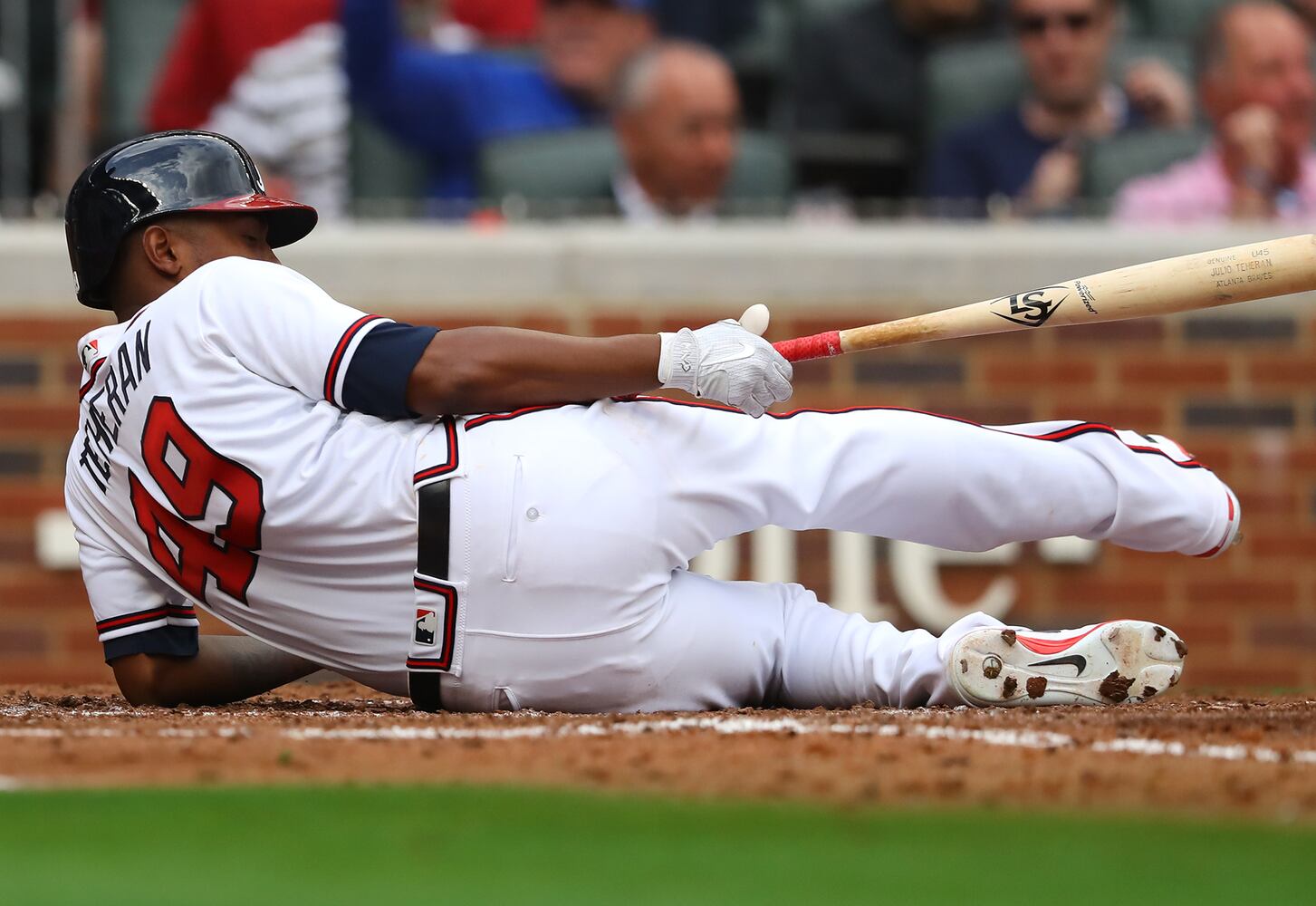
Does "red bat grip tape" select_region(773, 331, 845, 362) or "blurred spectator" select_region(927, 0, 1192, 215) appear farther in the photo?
"blurred spectator" select_region(927, 0, 1192, 215)

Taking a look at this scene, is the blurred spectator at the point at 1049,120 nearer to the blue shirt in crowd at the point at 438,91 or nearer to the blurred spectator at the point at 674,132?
the blurred spectator at the point at 674,132

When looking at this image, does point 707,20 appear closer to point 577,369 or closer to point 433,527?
point 577,369

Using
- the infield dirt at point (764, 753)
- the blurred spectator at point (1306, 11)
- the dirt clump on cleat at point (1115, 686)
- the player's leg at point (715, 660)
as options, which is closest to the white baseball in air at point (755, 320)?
the player's leg at point (715, 660)

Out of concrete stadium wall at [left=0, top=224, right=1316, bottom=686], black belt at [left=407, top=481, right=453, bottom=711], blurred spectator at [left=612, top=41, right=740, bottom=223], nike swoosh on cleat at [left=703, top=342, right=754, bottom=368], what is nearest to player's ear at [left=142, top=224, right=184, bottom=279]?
black belt at [left=407, top=481, right=453, bottom=711]

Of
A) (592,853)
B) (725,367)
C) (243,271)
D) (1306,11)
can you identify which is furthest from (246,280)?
(1306,11)

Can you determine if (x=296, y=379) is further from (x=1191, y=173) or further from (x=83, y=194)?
(x=1191, y=173)

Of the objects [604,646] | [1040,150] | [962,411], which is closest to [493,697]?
[604,646]

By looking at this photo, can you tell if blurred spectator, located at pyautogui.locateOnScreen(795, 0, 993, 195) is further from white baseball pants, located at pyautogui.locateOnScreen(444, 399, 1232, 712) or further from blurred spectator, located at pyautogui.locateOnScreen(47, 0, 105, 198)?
white baseball pants, located at pyautogui.locateOnScreen(444, 399, 1232, 712)

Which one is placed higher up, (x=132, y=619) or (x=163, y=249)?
(x=163, y=249)
